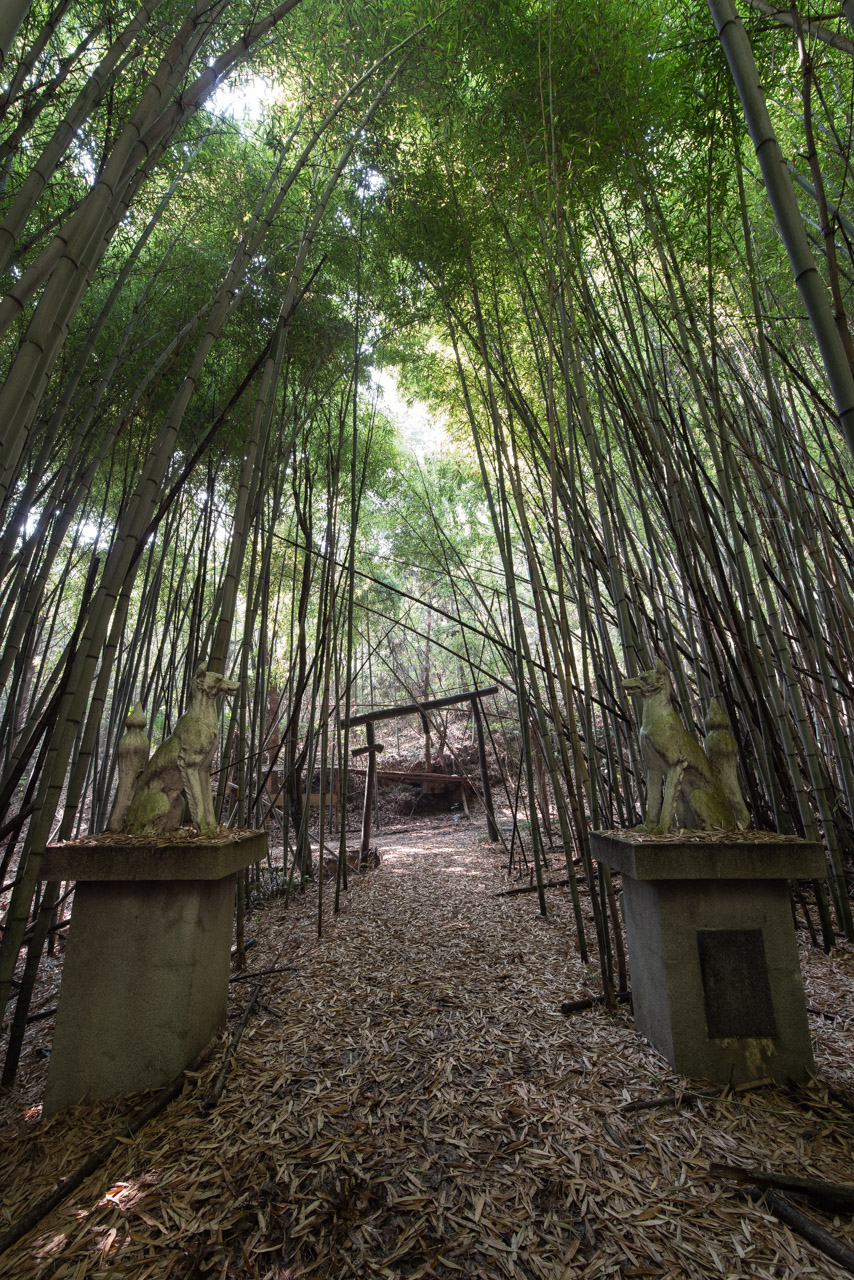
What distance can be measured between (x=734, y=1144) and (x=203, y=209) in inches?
183

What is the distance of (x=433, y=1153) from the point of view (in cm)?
113

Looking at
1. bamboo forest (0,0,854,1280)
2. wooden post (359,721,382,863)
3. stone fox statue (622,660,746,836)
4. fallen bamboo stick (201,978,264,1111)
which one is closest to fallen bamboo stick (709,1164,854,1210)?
bamboo forest (0,0,854,1280)

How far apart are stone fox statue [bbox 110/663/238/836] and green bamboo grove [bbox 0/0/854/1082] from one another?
0.18m

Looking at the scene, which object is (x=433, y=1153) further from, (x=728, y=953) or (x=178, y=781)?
(x=178, y=781)

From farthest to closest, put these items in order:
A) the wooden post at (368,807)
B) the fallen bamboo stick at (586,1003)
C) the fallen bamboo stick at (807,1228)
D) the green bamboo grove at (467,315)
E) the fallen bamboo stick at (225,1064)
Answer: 1. the wooden post at (368,807)
2. the fallen bamboo stick at (586,1003)
3. the green bamboo grove at (467,315)
4. the fallen bamboo stick at (225,1064)
5. the fallen bamboo stick at (807,1228)

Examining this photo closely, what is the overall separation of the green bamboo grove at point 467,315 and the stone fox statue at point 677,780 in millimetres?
259

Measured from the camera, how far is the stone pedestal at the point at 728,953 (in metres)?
1.37

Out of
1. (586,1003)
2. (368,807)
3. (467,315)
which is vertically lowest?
(586,1003)

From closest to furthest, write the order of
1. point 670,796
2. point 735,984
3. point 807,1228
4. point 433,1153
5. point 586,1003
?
1. point 807,1228
2. point 433,1153
3. point 735,984
4. point 670,796
5. point 586,1003

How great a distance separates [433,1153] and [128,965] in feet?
2.87

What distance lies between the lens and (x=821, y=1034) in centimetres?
161

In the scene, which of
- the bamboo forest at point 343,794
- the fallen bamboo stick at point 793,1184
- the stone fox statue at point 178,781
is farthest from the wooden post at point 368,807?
the fallen bamboo stick at point 793,1184

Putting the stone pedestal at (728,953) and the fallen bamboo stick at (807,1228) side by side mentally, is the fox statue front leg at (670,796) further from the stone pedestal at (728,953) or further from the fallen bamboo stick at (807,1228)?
the fallen bamboo stick at (807,1228)

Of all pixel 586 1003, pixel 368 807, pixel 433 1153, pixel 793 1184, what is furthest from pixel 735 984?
pixel 368 807
